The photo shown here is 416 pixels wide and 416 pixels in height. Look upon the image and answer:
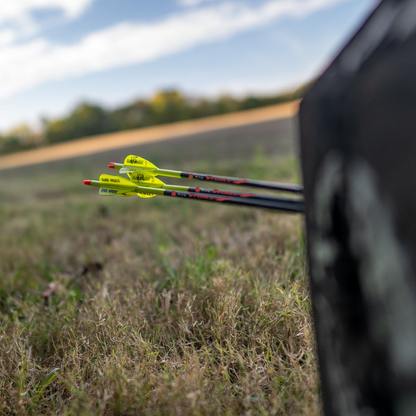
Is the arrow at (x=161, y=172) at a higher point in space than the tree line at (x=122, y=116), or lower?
lower

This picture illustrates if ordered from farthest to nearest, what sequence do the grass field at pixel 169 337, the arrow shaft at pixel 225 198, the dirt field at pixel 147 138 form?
the dirt field at pixel 147 138, the arrow shaft at pixel 225 198, the grass field at pixel 169 337

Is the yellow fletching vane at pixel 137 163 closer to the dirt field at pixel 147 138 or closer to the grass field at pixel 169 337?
the grass field at pixel 169 337

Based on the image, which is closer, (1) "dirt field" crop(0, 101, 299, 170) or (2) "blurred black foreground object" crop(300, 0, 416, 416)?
(2) "blurred black foreground object" crop(300, 0, 416, 416)

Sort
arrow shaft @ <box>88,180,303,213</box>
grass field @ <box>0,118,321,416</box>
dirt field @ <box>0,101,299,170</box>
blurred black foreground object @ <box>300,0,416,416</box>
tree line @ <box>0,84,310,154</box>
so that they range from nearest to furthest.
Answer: blurred black foreground object @ <box>300,0,416,416</box> → grass field @ <box>0,118,321,416</box> → arrow shaft @ <box>88,180,303,213</box> → dirt field @ <box>0,101,299,170</box> → tree line @ <box>0,84,310,154</box>

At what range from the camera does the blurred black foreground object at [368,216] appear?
575 mm

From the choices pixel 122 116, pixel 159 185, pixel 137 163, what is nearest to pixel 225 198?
pixel 159 185

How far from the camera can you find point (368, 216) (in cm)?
63

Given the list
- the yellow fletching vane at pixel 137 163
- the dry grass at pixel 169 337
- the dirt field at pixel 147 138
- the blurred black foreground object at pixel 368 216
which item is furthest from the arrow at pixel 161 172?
the dirt field at pixel 147 138

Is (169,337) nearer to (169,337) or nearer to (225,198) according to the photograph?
(169,337)

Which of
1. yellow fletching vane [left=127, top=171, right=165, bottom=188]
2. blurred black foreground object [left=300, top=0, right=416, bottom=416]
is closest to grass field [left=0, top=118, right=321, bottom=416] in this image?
blurred black foreground object [left=300, top=0, right=416, bottom=416]

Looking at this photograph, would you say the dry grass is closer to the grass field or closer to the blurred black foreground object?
the grass field

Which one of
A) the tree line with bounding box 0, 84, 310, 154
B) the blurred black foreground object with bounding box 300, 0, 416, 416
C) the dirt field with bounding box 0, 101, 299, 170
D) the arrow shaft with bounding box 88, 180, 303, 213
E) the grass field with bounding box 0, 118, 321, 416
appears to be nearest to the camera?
the blurred black foreground object with bounding box 300, 0, 416, 416

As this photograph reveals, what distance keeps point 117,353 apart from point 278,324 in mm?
624

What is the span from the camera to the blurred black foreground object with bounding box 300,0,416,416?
1.89 feet
